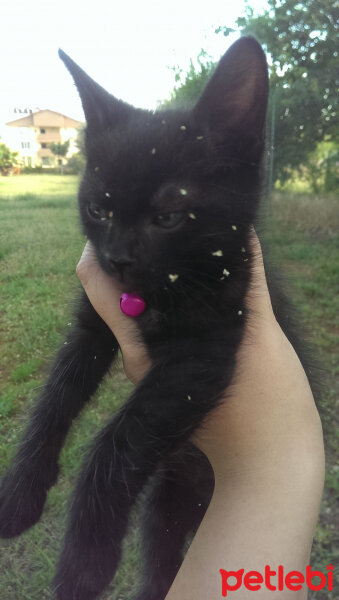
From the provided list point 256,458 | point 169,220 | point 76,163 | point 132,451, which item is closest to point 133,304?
point 169,220

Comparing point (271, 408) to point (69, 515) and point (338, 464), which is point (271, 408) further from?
point (338, 464)

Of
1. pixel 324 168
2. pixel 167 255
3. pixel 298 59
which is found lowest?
pixel 167 255

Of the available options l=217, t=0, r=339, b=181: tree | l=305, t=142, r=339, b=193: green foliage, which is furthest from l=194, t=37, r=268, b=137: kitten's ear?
l=305, t=142, r=339, b=193: green foliage

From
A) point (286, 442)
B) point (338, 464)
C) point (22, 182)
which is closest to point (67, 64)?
point (22, 182)

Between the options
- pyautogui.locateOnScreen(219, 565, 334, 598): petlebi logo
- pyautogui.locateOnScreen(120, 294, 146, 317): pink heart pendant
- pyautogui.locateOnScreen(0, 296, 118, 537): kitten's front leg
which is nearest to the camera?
pyautogui.locateOnScreen(219, 565, 334, 598): petlebi logo

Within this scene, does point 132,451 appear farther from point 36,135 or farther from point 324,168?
point 324,168

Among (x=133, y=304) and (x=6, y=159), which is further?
(x=6, y=159)

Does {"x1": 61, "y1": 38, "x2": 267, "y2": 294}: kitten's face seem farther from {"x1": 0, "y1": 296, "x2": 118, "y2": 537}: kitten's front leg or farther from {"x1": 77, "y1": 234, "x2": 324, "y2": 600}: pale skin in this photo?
{"x1": 0, "y1": 296, "x2": 118, "y2": 537}: kitten's front leg
